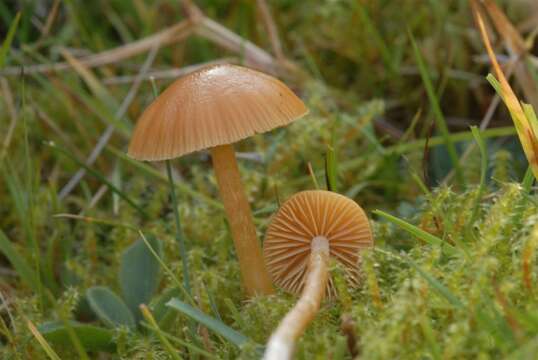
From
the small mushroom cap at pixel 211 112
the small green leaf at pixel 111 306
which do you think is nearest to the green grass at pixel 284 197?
the small green leaf at pixel 111 306

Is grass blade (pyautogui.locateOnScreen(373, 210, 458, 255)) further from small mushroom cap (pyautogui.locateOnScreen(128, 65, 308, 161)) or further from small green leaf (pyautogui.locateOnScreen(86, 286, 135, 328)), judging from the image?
small green leaf (pyautogui.locateOnScreen(86, 286, 135, 328))

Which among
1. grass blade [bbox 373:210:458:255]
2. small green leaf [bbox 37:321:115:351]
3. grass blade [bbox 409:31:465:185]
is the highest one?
grass blade [bbox 409:31:465:185]

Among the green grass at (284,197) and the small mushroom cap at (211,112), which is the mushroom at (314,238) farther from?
the small mushroom cap at (211,112)

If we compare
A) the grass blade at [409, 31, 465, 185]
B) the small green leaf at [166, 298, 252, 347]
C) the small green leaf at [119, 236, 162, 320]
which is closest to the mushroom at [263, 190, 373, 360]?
the small green leaf at [166, 298, 252, 347]

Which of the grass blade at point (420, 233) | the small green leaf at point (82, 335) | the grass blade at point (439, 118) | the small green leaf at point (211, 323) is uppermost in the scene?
the grass blade at point (439, 118)

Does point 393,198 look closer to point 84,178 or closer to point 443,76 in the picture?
point 443,76

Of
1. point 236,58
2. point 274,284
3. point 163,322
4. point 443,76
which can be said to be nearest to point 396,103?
point 443,76
